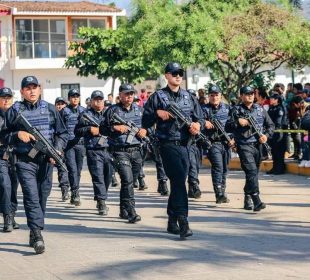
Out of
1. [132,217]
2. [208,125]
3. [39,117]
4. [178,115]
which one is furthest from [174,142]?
[208,125]

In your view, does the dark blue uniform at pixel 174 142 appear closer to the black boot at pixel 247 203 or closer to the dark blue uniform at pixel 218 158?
the black boot at pixel 247 203

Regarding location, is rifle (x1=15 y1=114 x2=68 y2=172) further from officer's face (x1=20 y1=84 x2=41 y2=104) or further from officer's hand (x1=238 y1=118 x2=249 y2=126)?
officer's hand (x1=238 y1=118 x2=249 y2=126)

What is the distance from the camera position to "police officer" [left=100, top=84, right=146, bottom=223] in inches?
445

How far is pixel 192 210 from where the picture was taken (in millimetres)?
12484

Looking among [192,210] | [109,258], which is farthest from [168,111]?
[192,210]

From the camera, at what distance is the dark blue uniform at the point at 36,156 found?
9172 mm

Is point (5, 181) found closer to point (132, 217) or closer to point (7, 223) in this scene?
point (7, 223)

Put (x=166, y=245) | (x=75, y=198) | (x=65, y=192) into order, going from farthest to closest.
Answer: (x=65, y=192) < (x=75, y=198) < (x=166, y=245)

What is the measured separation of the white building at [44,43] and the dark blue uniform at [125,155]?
3814 cm

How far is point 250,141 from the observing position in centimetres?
1191

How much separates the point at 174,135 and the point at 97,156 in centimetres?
289

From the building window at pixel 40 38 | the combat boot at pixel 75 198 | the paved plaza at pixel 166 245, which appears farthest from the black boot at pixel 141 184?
the building window at pixel 40 38

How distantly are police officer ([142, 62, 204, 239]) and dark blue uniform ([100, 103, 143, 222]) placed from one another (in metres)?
1.43

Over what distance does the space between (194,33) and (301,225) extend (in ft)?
30.5
